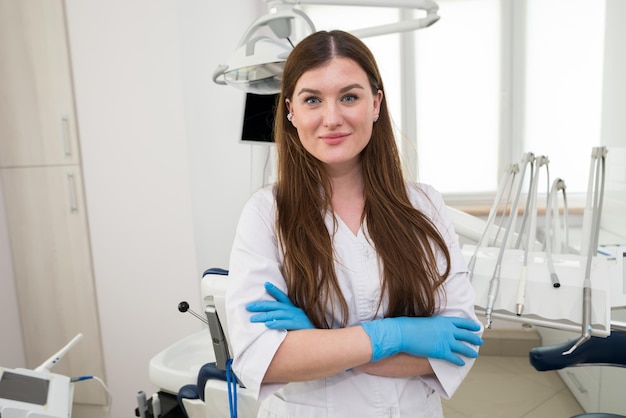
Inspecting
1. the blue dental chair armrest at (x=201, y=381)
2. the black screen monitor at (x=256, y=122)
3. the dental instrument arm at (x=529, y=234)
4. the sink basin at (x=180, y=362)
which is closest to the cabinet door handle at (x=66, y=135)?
the black screen monitor at (x=256, y=122)

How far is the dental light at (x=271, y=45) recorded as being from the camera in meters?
1.24

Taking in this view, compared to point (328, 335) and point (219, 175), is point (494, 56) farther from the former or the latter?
point (328, 335)

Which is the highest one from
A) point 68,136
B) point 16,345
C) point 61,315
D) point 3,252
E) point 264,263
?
point 68,136

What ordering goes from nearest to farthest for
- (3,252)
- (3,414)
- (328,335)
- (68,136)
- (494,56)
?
(328,335)
(3,414)
(68,136)
(3,252)
(494,56)

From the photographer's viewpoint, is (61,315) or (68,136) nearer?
(68,136)

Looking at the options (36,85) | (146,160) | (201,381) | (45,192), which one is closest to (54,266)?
(45,192)

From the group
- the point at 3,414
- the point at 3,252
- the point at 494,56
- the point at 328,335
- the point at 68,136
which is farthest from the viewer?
the point at 494,56

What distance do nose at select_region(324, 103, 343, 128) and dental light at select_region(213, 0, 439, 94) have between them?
42 cm

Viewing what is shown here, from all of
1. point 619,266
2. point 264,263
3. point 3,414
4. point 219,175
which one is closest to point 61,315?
point 219,175

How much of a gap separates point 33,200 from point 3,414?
1.30 metres

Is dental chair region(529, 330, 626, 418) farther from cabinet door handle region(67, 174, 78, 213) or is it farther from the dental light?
cabinet door handle region(67, 174, 78, 213)

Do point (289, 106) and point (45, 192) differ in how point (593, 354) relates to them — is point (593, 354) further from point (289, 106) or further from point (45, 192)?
point (45, 192)

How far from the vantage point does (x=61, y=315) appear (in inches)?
87.0

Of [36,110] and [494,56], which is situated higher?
[494,56]
